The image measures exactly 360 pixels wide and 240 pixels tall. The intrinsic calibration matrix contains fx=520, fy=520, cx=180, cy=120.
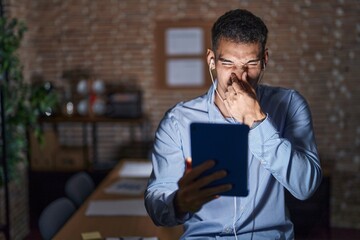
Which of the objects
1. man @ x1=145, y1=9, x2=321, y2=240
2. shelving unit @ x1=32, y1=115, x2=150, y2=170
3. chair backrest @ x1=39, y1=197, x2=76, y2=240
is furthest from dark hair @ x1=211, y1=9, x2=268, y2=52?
shelving unit @ x1=32, y1=115, x2=150, y2=170

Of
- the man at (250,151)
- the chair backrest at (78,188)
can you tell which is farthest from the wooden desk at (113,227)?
the man at (250,151)

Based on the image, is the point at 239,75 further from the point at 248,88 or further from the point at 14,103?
the point at 14,103

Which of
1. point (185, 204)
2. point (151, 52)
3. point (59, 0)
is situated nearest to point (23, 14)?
point (59, 0)

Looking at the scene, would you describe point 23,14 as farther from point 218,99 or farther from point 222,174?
point 222,174

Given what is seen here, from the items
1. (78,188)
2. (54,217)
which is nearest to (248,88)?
(54,217)

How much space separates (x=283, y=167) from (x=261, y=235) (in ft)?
1.05

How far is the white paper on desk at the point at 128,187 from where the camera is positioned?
12.3 feet

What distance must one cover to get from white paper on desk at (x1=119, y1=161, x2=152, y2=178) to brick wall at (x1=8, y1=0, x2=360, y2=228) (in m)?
0.92

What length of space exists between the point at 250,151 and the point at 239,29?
0.38 m

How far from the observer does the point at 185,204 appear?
140 centimetres

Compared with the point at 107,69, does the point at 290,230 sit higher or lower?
lower

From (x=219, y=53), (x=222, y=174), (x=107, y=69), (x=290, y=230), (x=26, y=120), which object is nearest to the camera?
(x=222, y=174)

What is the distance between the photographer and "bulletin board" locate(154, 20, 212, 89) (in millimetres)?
5320

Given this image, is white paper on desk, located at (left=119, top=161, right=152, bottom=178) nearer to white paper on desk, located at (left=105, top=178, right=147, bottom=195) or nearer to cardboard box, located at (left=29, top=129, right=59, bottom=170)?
white paper on desk, located at (left=105, top=178, right=147, bottom=195)
